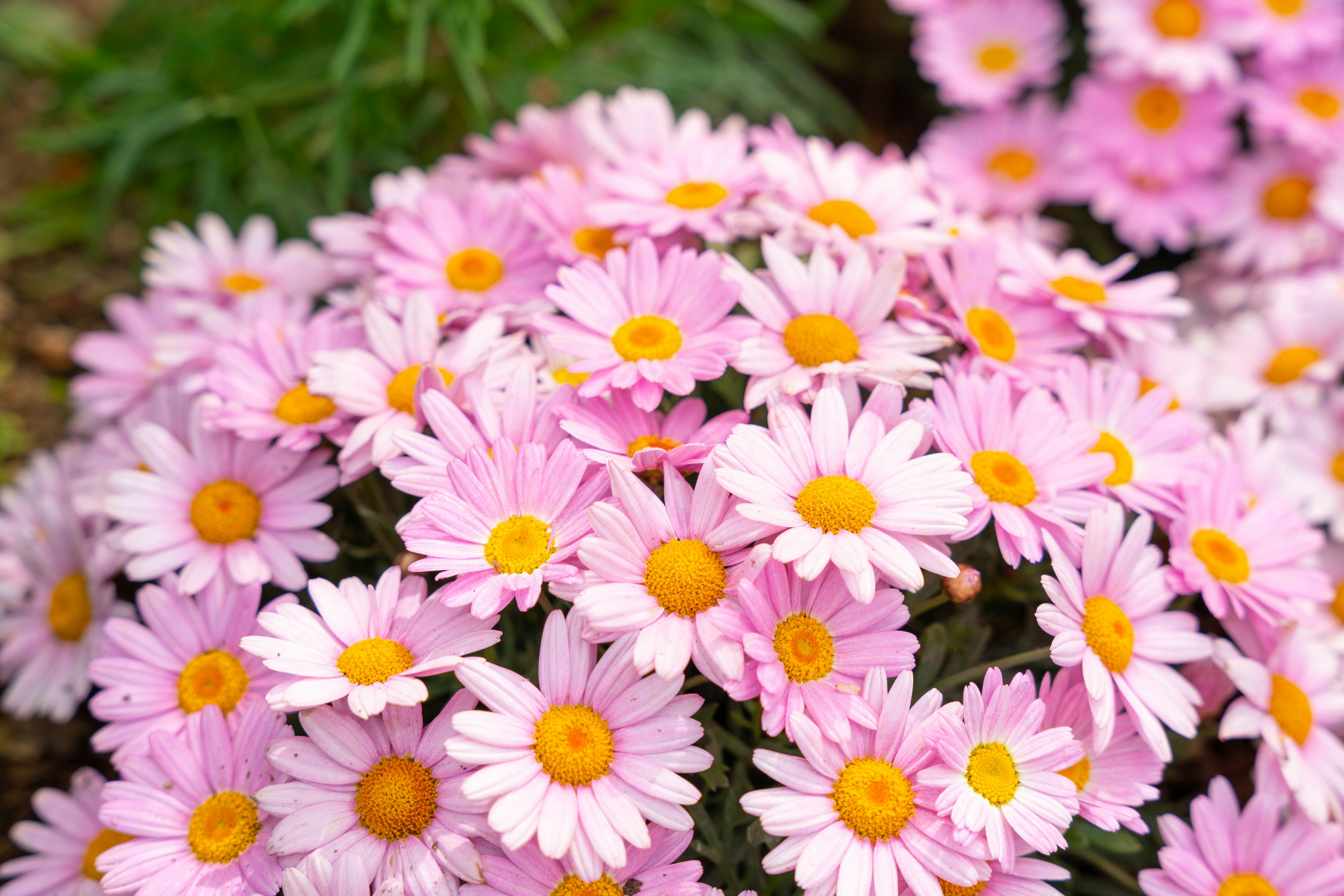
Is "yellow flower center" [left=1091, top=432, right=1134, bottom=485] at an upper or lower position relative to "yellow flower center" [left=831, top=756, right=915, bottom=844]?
upper

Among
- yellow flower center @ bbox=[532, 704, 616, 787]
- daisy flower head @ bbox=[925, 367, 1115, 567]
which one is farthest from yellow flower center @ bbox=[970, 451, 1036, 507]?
yellow flower center @ bbox=[532, 704, 616, 787]

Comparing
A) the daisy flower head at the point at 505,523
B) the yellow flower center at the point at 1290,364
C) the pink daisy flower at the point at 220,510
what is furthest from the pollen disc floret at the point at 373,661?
the yellow flower center at the point at 1290,364

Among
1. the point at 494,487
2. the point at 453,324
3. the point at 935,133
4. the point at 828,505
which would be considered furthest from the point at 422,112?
the point at 828,505

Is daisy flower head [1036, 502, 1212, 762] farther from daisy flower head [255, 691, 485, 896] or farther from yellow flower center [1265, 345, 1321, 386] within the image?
yellow flower center [1265, 345, 1321, 386]

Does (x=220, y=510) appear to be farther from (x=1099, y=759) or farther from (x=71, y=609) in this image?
(x=1099, y=759)

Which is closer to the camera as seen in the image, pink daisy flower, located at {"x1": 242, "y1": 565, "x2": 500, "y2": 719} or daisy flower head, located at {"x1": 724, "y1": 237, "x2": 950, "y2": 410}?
pink daisy flower, located at {"x1": 242, "y1": 565, "x2": 500, "y2": 719}

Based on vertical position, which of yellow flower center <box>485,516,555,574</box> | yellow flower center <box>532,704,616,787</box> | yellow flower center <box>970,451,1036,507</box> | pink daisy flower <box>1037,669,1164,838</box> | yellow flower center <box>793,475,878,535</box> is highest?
yellow flower center <box>793,475,878,535</box>
